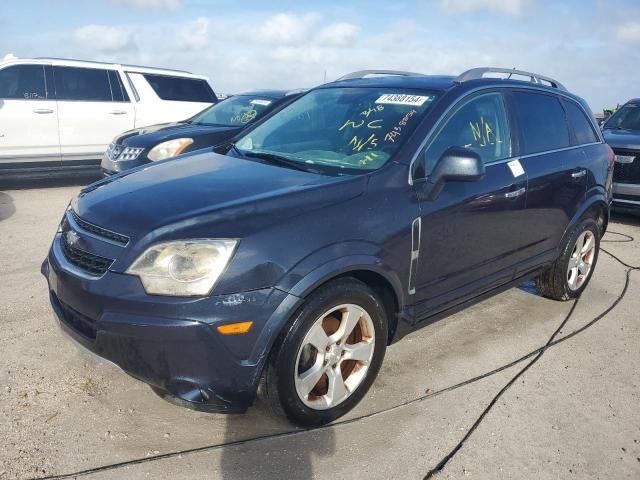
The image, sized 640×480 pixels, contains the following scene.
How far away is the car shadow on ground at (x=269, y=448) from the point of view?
8.49 feet

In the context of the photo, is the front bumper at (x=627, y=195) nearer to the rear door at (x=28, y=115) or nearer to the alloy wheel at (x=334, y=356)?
the alloy wheel at (x=334, y=356)

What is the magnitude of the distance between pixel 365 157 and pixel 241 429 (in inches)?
62.9

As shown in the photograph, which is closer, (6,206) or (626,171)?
(6,206)

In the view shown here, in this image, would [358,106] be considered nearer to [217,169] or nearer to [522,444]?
[217,169]

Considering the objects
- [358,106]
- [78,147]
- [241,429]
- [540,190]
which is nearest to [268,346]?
[241,429]

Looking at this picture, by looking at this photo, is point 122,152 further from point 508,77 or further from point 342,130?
point 508,77

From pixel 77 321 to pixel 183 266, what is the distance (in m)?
0.67

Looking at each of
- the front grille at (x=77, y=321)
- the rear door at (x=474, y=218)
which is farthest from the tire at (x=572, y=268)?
the front grille at (x=77, y=321)

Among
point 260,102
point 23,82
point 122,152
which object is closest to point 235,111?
point 260,102

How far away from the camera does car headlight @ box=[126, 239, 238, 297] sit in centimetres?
245

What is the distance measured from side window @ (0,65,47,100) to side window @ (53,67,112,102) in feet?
0.76

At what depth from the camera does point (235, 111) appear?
8.15 m

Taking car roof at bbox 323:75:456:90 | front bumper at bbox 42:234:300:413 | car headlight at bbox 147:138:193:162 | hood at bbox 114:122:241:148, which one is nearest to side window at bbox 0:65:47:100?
hood at bbox 114:122:241:148

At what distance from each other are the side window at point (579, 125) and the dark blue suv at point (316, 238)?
0.35 metres
